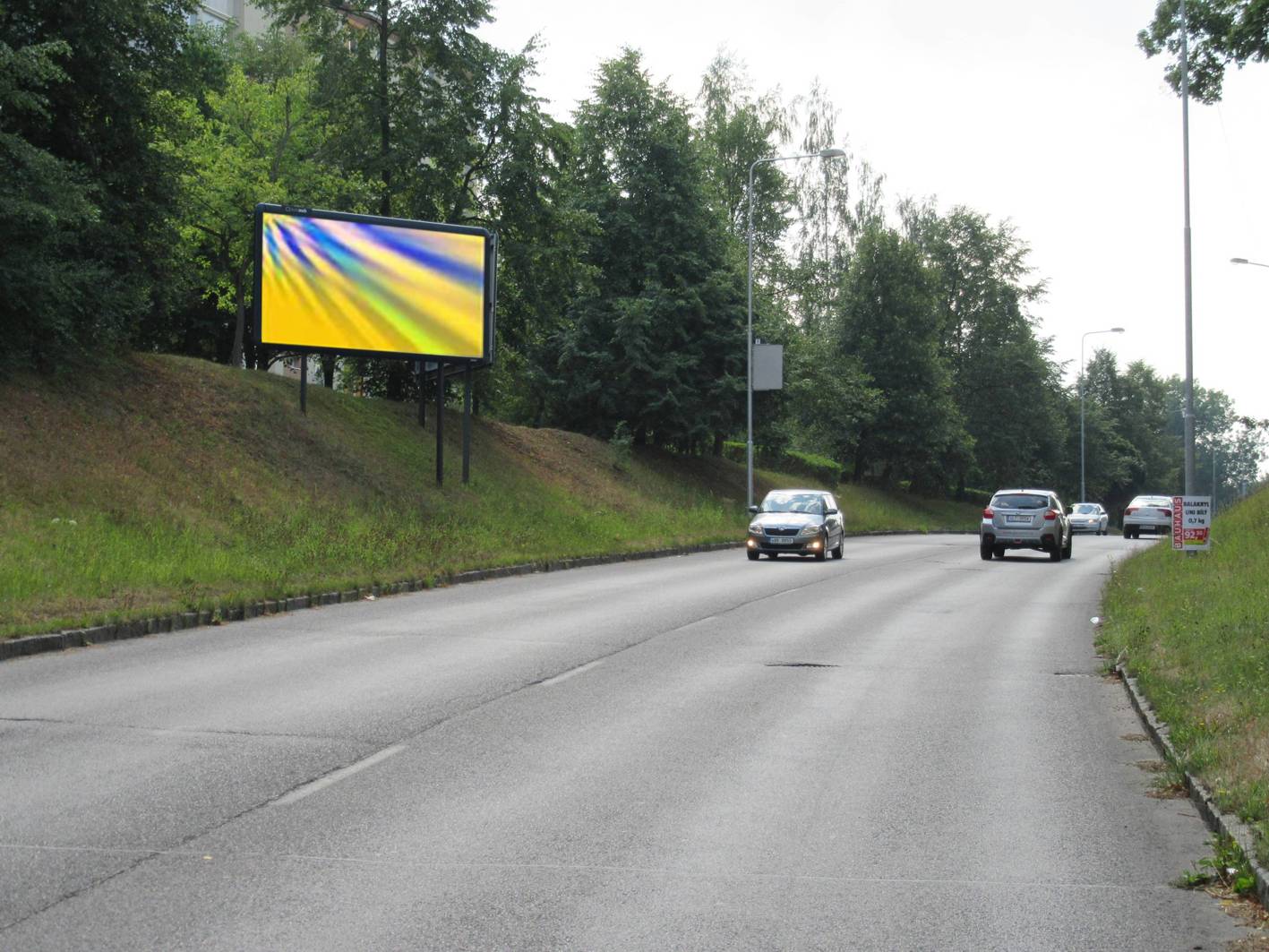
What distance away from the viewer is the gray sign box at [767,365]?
131 ft

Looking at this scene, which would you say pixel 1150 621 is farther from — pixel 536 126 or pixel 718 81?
pixel 718 81

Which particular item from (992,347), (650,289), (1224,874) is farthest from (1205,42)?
(992,347)

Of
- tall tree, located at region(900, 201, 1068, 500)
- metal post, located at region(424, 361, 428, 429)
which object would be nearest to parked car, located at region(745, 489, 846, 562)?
metal post, located at region(424, 361, 428, 429)

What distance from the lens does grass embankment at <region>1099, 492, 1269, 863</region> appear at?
7.19 m

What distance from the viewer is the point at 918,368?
59.4 m

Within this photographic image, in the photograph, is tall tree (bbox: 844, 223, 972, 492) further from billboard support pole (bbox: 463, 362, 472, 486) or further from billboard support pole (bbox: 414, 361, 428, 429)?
billboard support pole (bbox: 463, 362, 472, 486)

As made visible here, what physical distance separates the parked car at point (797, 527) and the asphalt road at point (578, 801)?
15.8 m

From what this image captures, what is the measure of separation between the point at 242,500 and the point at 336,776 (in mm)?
16530

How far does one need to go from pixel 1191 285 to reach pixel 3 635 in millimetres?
21282

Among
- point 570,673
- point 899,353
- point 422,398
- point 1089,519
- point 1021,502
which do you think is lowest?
point 570,673

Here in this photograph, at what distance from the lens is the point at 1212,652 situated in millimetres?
11352

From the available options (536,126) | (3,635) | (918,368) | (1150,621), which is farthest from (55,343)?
(918,368)

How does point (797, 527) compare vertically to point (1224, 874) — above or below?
above

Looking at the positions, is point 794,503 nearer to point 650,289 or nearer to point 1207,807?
point 650,289
